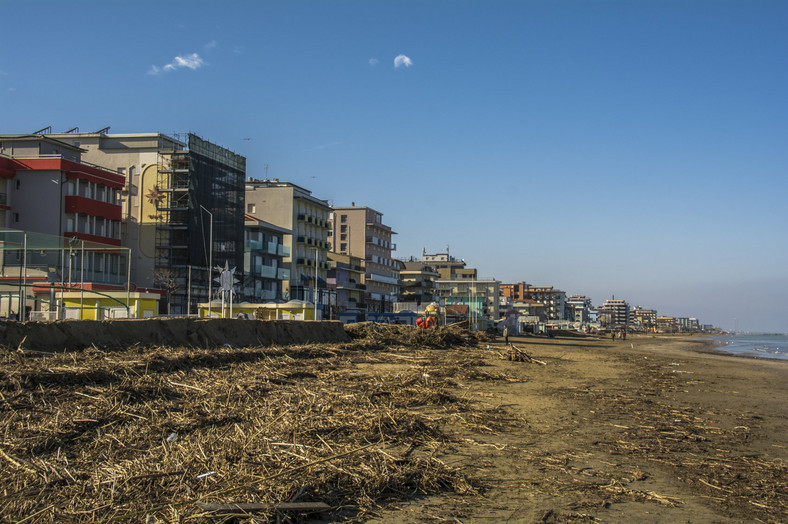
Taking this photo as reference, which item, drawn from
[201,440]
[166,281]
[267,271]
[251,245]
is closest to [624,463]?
[201,440]

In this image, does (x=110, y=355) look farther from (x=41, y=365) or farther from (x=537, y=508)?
(x=537, y=508)

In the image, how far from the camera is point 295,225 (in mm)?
85375

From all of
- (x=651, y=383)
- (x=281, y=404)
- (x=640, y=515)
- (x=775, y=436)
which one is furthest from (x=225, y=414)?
(x=651, y=383)

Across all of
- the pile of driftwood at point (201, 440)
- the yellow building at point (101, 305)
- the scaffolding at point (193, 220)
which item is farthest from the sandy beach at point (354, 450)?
the scaffolding at point (193, 220)

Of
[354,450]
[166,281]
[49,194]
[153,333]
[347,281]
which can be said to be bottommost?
[354,450]

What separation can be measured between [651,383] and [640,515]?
1558 centimetres

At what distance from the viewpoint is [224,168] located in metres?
72.6

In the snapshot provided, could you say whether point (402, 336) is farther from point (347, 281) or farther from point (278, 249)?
point (347, 281)

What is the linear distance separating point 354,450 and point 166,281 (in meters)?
57.3

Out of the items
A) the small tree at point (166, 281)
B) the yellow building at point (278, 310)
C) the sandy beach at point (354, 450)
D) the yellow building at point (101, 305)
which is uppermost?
the small tree at point (166, 281)

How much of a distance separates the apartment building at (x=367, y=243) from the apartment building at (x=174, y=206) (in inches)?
1545

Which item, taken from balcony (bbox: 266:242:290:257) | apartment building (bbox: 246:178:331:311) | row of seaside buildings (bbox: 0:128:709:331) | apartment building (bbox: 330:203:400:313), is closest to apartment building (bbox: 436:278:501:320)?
apartment building (bbox: 330:203:400:313)

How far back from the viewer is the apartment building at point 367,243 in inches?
4350

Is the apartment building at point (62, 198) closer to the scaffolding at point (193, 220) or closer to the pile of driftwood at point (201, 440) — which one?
the scaffolding at point (193, 220)
